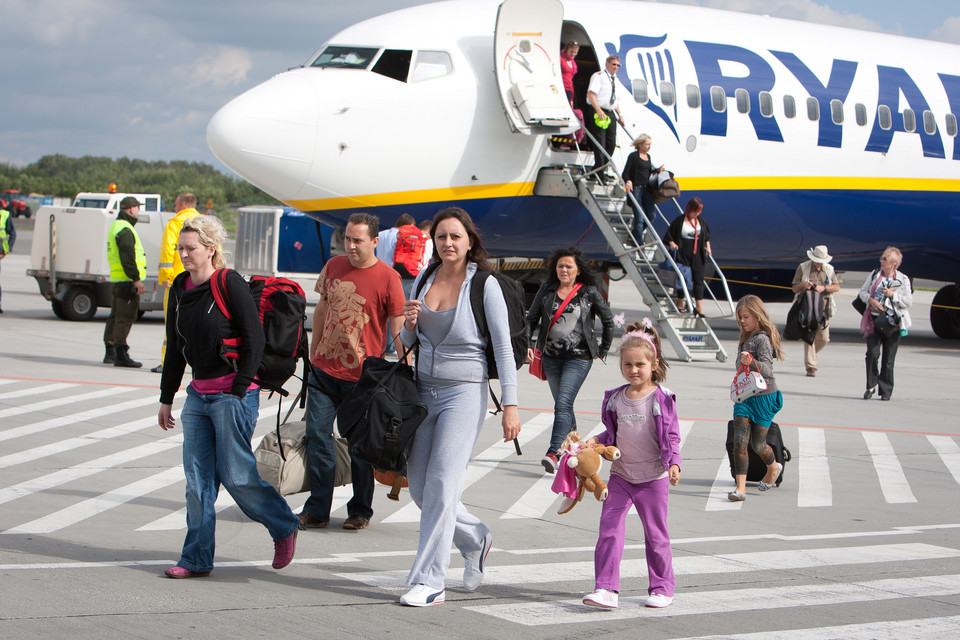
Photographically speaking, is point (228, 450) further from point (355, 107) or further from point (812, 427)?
point (355, 107)

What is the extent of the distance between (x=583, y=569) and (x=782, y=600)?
1.14 m

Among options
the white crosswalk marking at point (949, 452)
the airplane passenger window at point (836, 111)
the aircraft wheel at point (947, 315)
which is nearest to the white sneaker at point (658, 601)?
the white crosswalk marking at point (949, 452)

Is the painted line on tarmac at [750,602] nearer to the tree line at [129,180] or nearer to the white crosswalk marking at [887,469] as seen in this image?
the white crosswalk marking at [887,469]

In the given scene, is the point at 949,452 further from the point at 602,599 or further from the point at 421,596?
the point at 421,596

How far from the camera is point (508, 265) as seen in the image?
65.9 feet

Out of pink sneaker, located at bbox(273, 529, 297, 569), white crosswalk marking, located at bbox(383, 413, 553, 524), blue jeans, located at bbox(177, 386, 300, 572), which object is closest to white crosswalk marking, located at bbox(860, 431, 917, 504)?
white crosswalk marking, located at bbox(383, 413, 553, 524)

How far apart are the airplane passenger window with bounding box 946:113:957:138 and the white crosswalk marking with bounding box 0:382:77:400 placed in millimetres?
16534

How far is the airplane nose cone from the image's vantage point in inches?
595

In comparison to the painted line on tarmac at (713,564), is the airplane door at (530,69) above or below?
above

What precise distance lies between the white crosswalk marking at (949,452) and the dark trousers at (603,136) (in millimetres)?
7446

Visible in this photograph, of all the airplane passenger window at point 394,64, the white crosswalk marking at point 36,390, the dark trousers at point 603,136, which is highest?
the airplane passenger window at point 394,64

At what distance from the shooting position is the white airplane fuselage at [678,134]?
1566 cm

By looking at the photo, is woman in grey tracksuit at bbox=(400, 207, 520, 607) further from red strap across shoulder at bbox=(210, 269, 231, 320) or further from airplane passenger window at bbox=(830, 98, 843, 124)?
airplane passenger window at bbox=(830, 98, 843, 124)

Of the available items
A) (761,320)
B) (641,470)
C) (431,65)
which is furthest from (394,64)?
(641,470)
